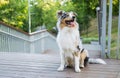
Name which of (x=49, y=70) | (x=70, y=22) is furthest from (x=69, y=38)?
(x=49, y=70)

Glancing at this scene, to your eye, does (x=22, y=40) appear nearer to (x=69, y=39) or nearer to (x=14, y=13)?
(x=14, y=13)

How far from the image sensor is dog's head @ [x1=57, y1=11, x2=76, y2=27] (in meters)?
3.03

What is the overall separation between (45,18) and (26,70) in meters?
8.14

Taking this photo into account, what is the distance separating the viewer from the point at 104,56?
13.6ft

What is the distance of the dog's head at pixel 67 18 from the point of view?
3025 millimetres

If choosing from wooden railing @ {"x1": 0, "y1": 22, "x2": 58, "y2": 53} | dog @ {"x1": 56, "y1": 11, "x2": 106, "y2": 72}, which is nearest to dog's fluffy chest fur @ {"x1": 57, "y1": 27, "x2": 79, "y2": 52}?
dog @ {"x1": 56, "y1": 11, "x2": 106, "y2": 72}

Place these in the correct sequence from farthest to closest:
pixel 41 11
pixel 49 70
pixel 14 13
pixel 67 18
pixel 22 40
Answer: pixel 41 11 < pixel 14 13 < pixel 22 40 < pixel 49 70 < pixel 67 18

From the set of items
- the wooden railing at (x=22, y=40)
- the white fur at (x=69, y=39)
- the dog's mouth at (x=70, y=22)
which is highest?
the dog's mouth at (x=70, y=22)

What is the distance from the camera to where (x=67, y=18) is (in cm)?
304

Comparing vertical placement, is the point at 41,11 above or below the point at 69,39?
above

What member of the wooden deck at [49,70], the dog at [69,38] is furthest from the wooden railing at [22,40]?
the dog at [69,38]

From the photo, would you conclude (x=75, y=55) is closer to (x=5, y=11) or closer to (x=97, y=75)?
(x=97, y=75)

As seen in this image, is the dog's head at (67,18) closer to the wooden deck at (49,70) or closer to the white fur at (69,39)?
the white fur at (69,39)

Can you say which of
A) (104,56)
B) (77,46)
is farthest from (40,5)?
(77,46)
